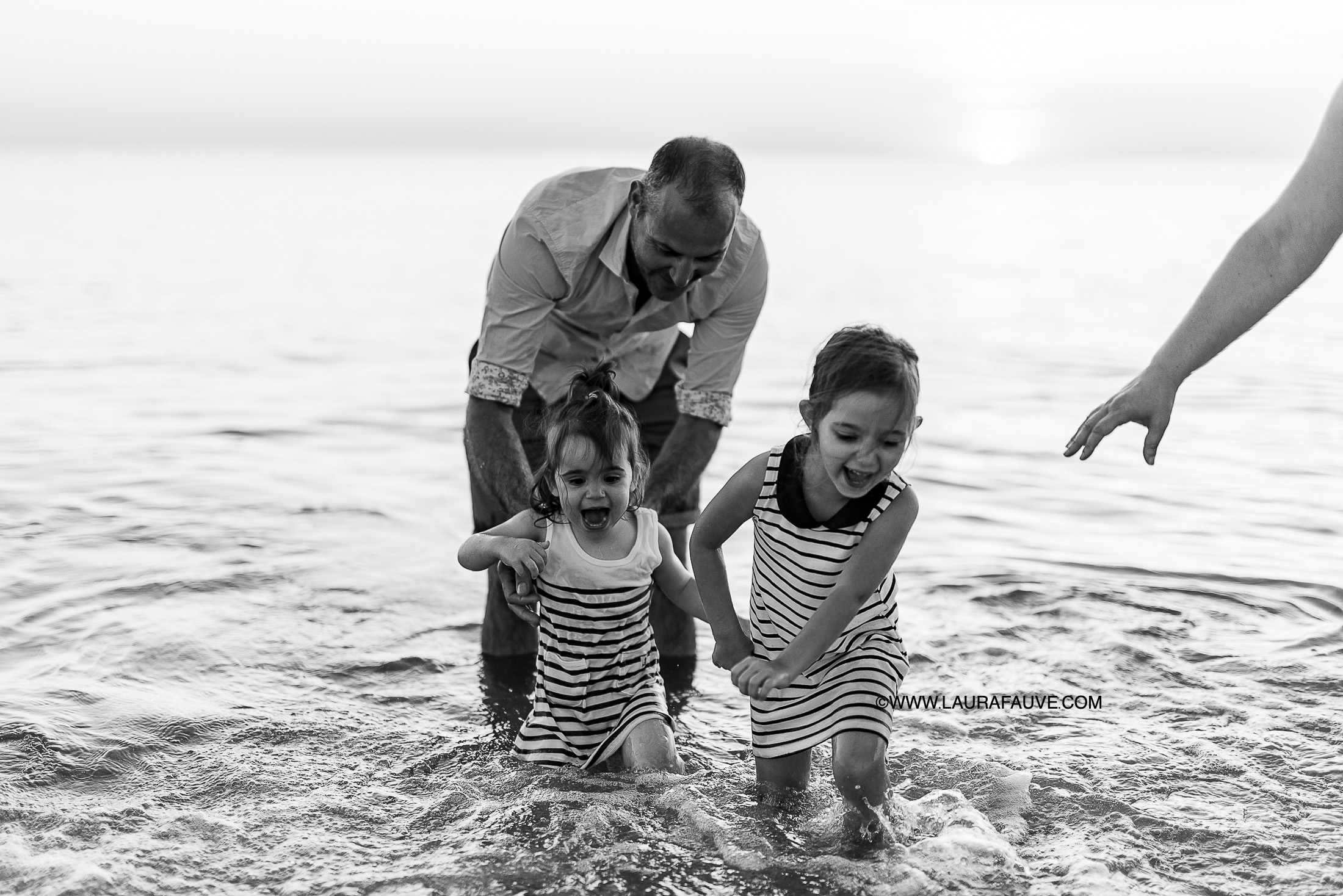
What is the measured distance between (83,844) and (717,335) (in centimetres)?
254

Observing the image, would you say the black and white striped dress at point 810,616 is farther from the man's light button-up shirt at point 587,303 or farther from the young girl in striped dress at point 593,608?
the man's light button-up shirt at point 587,303

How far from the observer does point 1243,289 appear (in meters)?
3.40

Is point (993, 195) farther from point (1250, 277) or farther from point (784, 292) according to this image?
point (1250, 277)

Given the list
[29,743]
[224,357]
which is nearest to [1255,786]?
[29,743]

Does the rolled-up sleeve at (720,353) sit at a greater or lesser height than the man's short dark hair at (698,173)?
lesser

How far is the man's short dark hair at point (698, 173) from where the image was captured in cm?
380

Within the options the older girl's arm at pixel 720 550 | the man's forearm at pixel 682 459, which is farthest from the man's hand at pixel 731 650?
the man's forearm at pixel 682 459

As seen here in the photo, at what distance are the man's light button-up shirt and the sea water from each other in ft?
3.57

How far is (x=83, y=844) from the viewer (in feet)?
10.7

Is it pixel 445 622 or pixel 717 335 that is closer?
pixel 717 335

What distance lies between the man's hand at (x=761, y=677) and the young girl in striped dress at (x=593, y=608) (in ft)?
1.42

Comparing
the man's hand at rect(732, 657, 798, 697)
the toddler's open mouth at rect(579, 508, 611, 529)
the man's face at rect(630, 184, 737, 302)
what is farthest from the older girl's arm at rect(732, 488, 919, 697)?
the man's face at rect(630, 184, 737, 302)

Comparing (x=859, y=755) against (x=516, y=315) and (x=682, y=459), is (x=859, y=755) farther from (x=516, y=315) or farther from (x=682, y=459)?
(x=516, y=315)

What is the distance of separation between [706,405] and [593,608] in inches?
44.4
